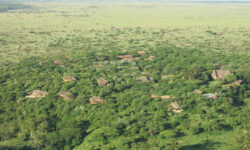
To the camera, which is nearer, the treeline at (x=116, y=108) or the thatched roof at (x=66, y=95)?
the treeline at (x=116, y=108)

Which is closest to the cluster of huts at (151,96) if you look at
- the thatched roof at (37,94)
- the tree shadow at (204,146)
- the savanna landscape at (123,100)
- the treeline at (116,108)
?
the thatched roof at (37,94)

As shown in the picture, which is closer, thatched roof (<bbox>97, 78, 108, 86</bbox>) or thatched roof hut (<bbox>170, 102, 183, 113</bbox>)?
thatched roof hut (<bbox>170, 102, 183, 113</bbox>)

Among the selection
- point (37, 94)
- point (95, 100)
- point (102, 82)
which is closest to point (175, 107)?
point (95, 100)

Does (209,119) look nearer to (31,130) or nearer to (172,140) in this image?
(172,140)

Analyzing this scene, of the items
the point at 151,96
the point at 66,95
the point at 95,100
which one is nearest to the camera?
the point at 95,100

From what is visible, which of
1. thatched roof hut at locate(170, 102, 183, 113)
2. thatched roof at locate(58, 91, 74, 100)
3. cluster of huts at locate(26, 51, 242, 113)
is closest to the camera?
thatched roof hut at locate(170, 102, 183, 113)

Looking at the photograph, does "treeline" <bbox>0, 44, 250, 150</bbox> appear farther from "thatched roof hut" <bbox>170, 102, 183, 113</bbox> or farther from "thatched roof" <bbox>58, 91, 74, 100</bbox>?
"thatched roof" <bbox>58, 91, 74, 100</bbox>

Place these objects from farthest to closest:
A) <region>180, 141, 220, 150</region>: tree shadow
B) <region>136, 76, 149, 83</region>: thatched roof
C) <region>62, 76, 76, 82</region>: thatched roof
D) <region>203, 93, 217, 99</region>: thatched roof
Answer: <region>62, 76, 76, 82</region>: thatched roof < <region>136, 76, 149, 83</region>: thatched roof < <region>203, 93, 217, 99</region>: thatched roof < <region>180, 141, 220, 150</region>: tree shadow

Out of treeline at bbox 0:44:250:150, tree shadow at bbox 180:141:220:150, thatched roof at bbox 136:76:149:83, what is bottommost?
tree shadow at bbox 180:141:220:150

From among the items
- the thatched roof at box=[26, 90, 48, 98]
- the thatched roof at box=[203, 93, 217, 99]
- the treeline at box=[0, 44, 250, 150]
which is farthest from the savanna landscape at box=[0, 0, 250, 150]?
the thatched roof at box=[203, 93, 217, 99]

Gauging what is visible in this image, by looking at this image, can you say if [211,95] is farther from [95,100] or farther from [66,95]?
[66,95]

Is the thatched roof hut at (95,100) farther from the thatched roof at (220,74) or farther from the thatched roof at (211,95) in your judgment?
the thatched roof at (220,74)
